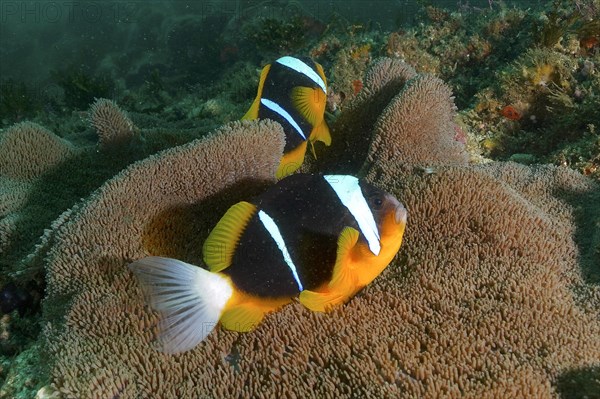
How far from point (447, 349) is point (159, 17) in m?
17.3

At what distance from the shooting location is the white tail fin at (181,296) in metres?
1.51

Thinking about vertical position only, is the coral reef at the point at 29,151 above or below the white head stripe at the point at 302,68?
below

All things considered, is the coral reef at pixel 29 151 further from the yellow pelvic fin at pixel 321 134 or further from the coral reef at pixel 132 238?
the yellow pelvic fin at pixel 321 134

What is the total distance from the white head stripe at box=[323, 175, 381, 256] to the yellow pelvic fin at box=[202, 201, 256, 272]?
338mm

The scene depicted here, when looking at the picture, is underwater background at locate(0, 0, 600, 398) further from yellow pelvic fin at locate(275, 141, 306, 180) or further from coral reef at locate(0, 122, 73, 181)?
yellow pelvic fin at locate(275, 141, 306, 180)

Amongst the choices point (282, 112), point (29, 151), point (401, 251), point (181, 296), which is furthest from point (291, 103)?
point (29, 151)

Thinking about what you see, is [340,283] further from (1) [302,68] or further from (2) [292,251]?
(1) [302,68]

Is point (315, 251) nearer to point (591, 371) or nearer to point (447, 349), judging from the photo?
point (447, 349)

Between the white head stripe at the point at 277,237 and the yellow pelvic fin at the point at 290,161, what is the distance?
103cm

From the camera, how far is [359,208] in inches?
67.2

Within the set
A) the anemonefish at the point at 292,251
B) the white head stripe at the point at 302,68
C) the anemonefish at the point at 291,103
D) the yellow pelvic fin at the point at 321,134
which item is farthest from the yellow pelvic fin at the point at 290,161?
the anemonefish at the point at 292,251

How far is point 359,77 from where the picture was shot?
4.61 m

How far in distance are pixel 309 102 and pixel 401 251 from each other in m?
1.13

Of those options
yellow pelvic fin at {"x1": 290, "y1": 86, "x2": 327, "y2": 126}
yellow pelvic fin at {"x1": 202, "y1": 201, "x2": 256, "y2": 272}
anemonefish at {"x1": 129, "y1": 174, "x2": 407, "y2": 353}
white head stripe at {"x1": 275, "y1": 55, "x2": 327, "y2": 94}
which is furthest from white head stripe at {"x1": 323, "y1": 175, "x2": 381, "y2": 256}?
white head stripe at {"x1": 275, "y1": 55, "x2": 327, "y2": 94}
